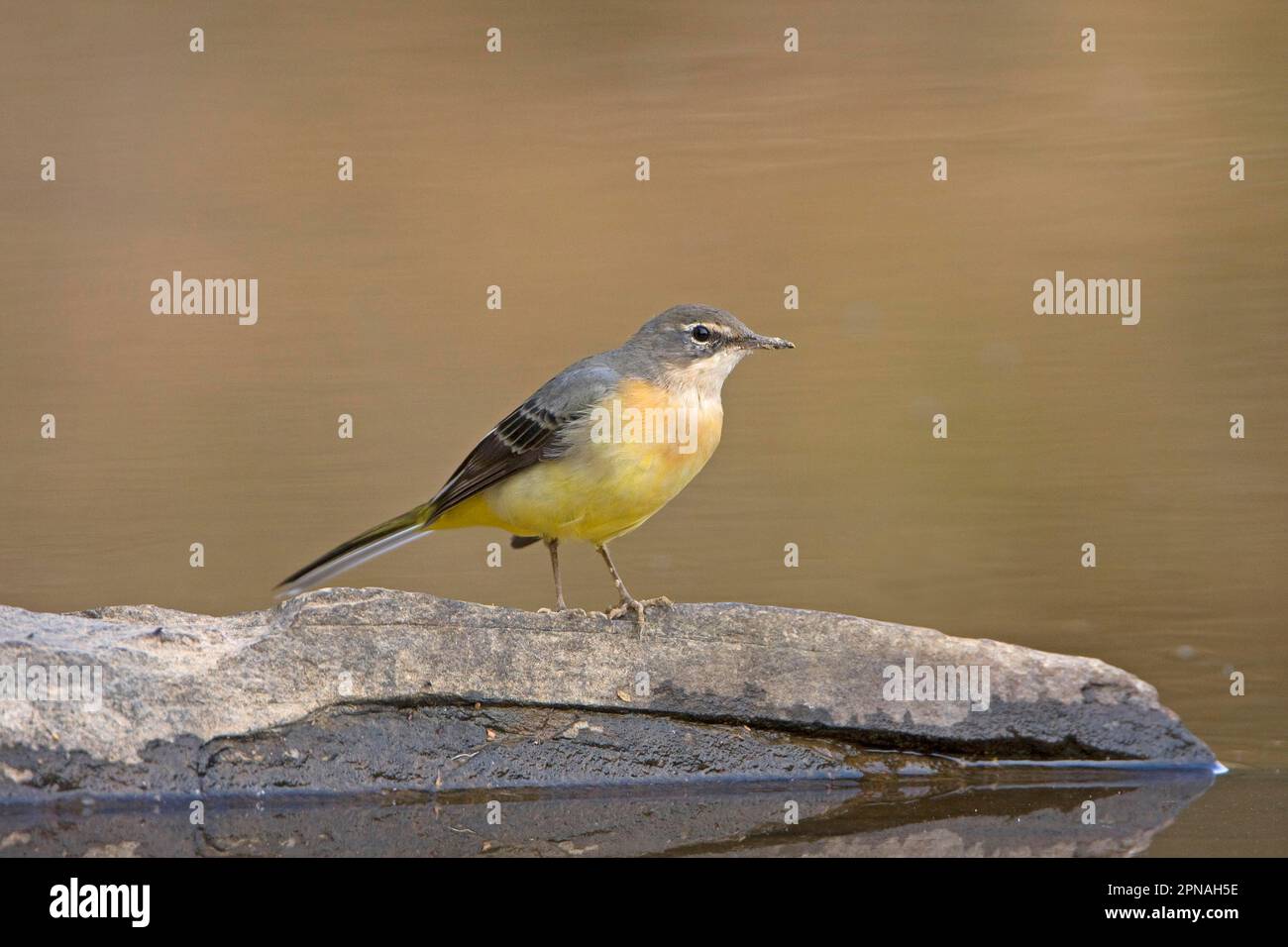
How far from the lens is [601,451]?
770cm

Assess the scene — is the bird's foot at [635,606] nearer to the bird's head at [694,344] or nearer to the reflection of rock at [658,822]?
the reflection of rock at [658,822]

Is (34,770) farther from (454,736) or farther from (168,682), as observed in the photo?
(454,736)

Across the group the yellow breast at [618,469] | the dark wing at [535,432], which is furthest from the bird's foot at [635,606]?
the dark wing at [535,432]

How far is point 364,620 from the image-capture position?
741 centimetres

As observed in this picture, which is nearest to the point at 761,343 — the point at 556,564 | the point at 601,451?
the point at 601,451

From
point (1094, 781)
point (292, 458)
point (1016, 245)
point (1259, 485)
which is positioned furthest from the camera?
point (1016, 245)

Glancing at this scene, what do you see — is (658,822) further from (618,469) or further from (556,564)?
(556,564)

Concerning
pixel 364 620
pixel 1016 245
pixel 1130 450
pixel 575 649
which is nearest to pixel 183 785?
pixel 364 620

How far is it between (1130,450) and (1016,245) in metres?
2.96

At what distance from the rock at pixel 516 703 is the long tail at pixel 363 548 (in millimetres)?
690

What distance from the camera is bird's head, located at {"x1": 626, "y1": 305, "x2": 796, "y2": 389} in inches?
318

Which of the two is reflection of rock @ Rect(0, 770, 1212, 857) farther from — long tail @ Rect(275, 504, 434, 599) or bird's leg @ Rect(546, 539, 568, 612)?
long tail @ Rect(275, 504, 434, 599)

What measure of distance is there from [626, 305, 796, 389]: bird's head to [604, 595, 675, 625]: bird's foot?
1.02 m

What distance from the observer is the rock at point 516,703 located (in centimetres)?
695
